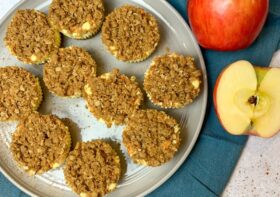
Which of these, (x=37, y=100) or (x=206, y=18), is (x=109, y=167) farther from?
(x=206, y=18)

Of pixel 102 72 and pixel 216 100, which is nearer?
pixel 216 100

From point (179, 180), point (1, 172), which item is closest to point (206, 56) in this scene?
point (179, 180)

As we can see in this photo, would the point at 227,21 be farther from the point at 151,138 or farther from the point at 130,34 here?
the point at 151,138

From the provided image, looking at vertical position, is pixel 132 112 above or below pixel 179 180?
above

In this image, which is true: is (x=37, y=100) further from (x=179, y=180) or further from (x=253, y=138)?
(x=253, y=138)

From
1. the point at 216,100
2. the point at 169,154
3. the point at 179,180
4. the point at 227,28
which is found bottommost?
the point at 179,180

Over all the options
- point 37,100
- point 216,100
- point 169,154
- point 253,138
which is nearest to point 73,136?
point 37,100
